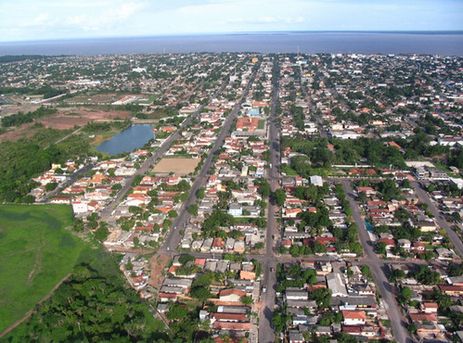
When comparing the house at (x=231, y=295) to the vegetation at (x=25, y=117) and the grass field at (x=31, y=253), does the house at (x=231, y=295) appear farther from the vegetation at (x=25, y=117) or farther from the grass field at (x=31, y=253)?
the vegetation at (x=25, y=117)

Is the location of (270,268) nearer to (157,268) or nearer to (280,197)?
(157,268)

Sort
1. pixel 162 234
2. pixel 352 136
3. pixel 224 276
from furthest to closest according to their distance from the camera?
pixel 352 136 → pixel 162 234 → pixel 224 276

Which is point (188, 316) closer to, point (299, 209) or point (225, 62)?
point (299, 209)

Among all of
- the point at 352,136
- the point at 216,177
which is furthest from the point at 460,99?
the point at 216,177

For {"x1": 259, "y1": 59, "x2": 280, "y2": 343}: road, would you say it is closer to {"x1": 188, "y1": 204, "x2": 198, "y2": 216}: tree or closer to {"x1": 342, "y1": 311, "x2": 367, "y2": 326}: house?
{"x1": 342, "y1": 311, "x2": 367, "y2": 326}: house

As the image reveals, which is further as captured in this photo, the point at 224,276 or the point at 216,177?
the point at 216,177

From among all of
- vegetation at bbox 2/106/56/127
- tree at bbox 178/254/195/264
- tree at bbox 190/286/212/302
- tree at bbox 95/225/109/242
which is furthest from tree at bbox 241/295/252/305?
vegetation at bbox 2/106/56/127
